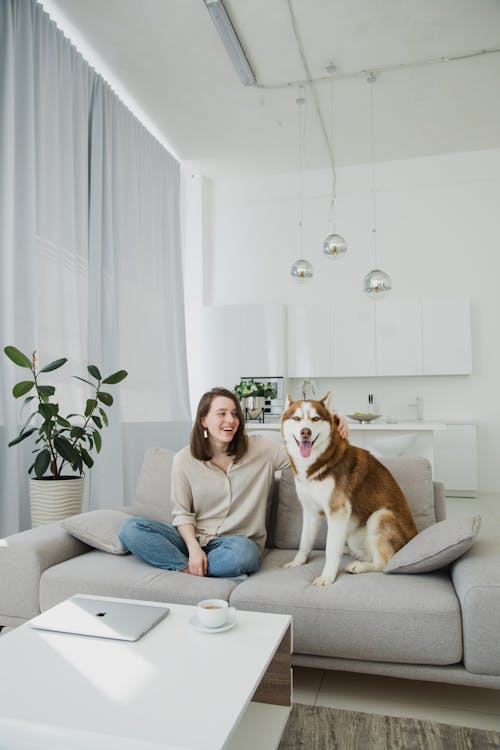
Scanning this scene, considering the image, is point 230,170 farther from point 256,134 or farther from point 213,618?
point 213,618

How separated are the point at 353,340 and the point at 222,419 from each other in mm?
3964

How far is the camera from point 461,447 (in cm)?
564

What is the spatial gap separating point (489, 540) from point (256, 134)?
4.69 m

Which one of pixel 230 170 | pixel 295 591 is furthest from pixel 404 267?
pixel 295 591

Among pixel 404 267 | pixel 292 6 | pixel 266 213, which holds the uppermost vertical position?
pixel 292 6

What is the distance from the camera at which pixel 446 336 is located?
5801 millimetres

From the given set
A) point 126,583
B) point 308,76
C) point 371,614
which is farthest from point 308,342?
point 371,614

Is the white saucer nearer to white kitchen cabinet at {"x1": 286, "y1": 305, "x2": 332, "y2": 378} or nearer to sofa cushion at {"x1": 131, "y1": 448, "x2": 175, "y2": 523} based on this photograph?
sofa cushion at {"x1": 131, "y1": 448, "x2": 175, "y2": 523}

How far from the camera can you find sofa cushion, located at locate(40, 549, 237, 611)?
1.94m

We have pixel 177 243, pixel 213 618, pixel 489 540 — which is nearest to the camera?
pixel 213 618

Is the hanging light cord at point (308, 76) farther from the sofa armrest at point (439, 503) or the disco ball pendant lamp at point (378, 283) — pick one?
the sofa armrest at point (439, 503)

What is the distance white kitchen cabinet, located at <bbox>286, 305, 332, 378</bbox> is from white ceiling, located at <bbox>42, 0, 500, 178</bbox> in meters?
1.71

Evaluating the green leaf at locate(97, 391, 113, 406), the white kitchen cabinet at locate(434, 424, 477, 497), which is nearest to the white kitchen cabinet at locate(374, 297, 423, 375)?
the white kitchen cabinet at locate(434, 424, 477, 497)

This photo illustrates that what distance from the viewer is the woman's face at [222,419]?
Result: 2.31 m
